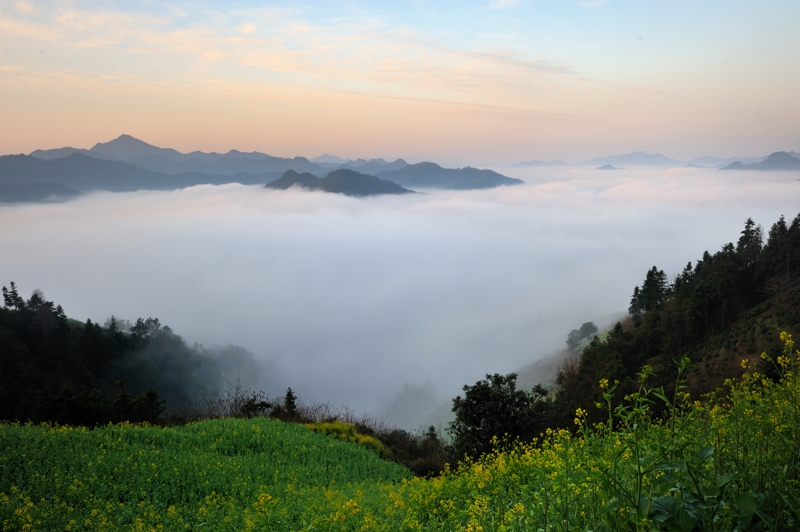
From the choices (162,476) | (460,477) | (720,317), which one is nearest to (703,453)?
(460,477)

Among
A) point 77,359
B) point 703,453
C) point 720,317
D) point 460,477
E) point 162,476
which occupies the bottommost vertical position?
point 77,359

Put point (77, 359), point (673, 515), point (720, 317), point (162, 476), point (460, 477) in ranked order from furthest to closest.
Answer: point (77, 359) → point (720, 317) → point (162, 476) → point (460, 477) → point (673, 515)

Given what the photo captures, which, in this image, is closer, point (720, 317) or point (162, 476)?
point (162, 476)

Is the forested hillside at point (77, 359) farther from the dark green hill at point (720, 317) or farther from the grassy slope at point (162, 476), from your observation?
the dark green hill at point (720, 317)

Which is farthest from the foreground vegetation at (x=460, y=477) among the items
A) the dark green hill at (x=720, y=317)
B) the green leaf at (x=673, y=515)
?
the dark green hill at (x=720, y=317)

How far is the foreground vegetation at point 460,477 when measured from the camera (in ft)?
8.83

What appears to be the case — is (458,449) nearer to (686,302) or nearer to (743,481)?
(743,481)

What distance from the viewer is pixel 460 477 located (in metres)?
7.42

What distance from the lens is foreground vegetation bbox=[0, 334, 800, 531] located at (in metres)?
2.69

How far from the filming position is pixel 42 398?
749 inches

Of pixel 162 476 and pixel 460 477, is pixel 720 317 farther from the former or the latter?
pixel 162 476

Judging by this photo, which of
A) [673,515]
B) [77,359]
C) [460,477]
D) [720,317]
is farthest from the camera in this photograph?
[77,359]

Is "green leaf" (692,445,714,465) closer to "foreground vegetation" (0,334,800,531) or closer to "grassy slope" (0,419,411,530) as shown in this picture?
"foreground vegetation" (0,334,800,531)

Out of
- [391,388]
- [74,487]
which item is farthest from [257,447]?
[391,388]
